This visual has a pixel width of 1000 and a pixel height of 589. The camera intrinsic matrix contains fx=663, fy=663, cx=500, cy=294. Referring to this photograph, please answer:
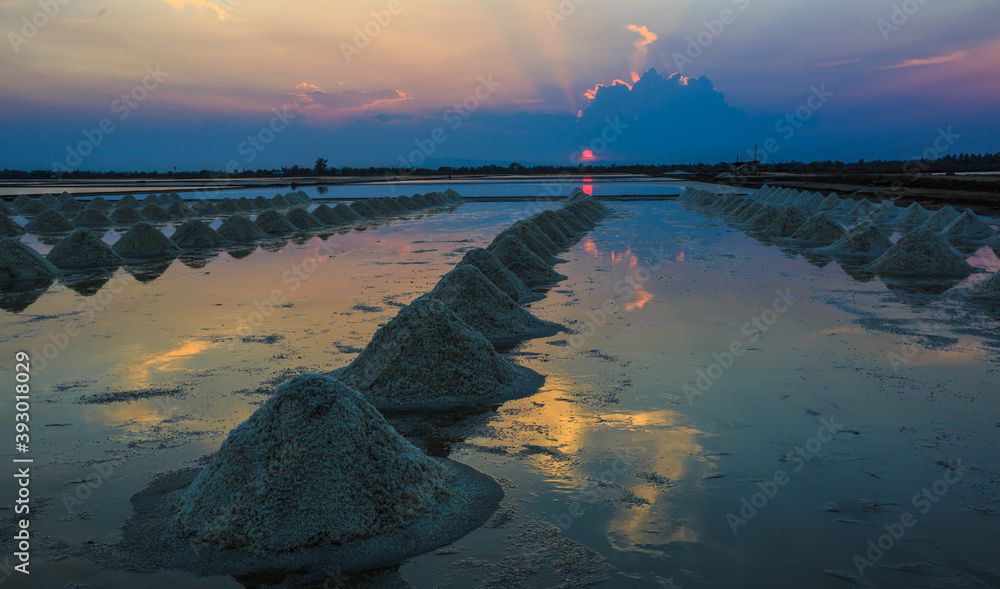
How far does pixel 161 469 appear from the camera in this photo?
16.4 ft

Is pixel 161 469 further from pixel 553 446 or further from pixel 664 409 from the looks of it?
pixel 664 409

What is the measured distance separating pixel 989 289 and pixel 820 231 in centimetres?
1043

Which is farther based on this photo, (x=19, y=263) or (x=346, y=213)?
(x=346, y=213)

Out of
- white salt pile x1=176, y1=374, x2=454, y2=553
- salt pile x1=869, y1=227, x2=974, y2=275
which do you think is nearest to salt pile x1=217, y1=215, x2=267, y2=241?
salt pile x1=869, y1=227, x2=974, y2=275

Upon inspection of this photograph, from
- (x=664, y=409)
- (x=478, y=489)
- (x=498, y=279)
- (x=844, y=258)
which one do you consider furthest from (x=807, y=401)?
(x=844, y=258)

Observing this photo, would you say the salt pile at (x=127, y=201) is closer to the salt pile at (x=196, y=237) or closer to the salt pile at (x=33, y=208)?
the salt pile at (x=33, y=208)

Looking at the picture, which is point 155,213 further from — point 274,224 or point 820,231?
point 820,231

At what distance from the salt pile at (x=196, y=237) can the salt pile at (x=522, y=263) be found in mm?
11496

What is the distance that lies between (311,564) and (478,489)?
1.30 m

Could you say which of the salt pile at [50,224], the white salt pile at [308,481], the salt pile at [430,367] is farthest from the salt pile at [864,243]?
the salt pile at [50,224]

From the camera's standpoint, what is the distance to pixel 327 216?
30.7m

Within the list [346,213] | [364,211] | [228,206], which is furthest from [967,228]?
[228,206]

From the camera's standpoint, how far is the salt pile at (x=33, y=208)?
3797 centimetres

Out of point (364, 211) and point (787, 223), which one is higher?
point (787, 223)
